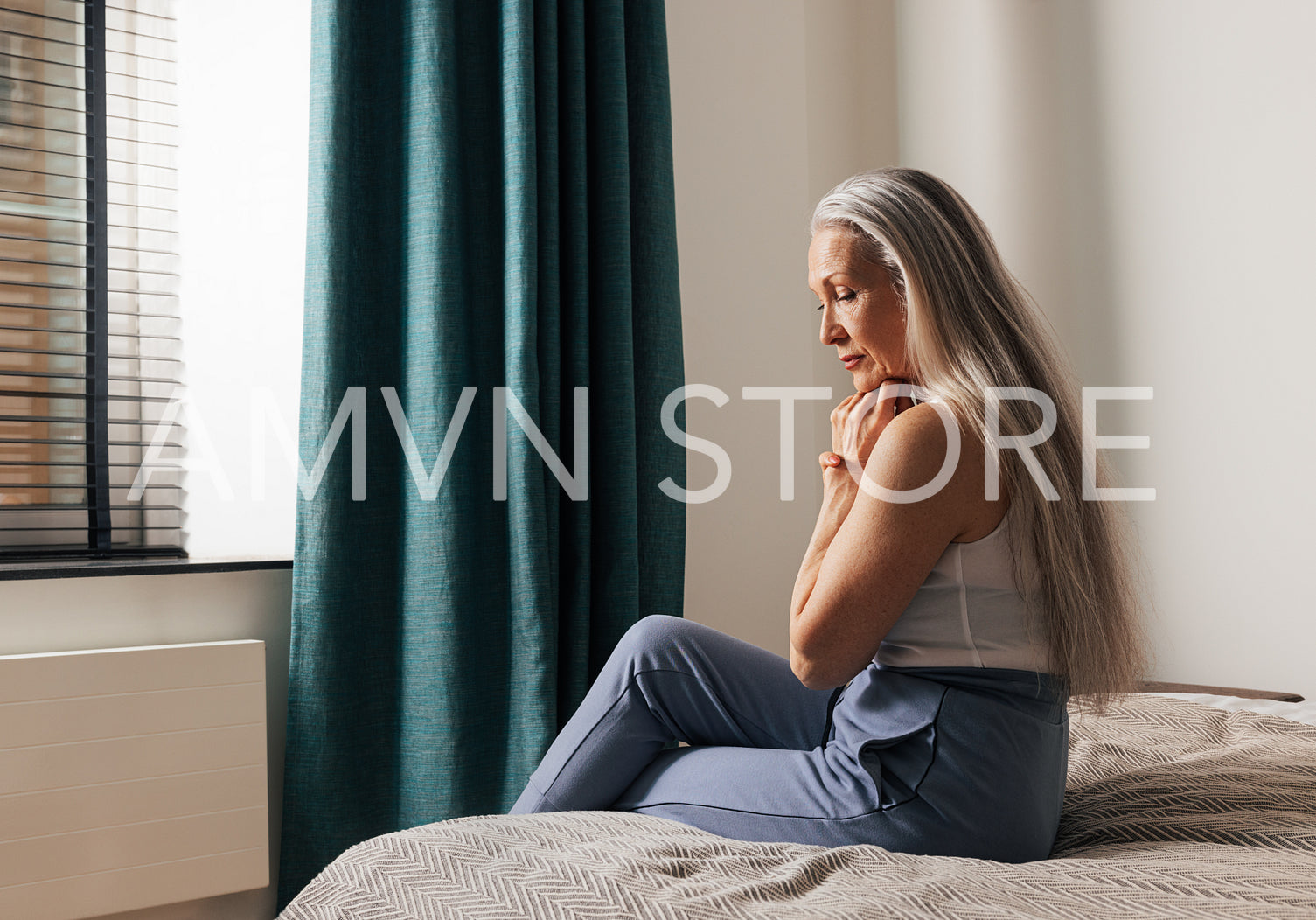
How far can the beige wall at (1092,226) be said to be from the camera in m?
1.89

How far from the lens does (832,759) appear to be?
43.6 inches

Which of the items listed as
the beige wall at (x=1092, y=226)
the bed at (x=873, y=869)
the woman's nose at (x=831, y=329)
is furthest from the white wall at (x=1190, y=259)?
the woman's nose at (x=831, y=329)

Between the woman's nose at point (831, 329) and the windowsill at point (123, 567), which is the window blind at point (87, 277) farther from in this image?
the woman's nose at point (831, 329)

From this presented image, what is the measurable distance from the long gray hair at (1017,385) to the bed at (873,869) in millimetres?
153

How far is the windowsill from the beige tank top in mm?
1163

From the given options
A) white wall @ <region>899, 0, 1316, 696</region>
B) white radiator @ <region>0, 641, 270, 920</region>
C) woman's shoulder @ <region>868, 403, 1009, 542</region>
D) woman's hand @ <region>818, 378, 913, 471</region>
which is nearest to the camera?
woman's shoulder @ <region>868, 403, 1009, 542</region>

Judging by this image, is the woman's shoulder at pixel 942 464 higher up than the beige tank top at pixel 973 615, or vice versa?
the woman's shoulder at pixel 942 464

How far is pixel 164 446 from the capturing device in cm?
193

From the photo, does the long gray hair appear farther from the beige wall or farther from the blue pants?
the beige wall

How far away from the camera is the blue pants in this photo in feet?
3.44

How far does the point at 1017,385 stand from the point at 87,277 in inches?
65.0

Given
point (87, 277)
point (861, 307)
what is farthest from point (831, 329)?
point (87, 277)

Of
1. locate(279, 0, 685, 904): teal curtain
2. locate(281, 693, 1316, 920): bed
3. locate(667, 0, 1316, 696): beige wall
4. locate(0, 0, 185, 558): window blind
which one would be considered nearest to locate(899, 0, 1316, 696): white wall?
locate(667, 0, 1316, 696): beige wall

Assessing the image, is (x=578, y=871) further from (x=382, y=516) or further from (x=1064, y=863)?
(x=382, y=516)
